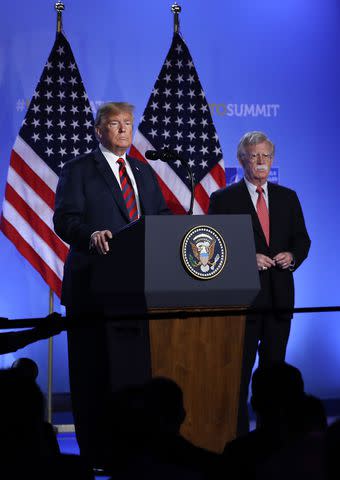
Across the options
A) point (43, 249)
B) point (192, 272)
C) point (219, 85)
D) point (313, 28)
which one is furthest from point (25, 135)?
point (192, 272)

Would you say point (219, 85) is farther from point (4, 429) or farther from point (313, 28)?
point (4, 429)

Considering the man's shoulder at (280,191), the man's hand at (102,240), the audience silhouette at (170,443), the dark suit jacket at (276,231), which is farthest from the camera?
the man's shoulder at (280,191)

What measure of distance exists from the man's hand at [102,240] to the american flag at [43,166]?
2508 mm

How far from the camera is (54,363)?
670cm

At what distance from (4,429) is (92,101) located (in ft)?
16.7

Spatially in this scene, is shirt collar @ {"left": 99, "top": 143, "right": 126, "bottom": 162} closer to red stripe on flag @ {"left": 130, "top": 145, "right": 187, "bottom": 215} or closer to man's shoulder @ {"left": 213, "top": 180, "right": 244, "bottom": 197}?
man's shoulder @ {"left": 213, "top": 180, "right": 244, "bottom": 197}

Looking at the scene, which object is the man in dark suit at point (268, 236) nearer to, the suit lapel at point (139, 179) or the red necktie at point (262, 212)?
the red necktie at point (262, 212)

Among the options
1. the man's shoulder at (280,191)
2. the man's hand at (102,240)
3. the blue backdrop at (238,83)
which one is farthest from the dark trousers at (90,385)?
the blue backdrop at (238,83)

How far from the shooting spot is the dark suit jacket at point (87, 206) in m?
4.22

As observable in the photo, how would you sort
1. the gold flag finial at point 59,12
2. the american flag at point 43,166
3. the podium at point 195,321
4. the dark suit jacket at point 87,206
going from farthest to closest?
the gold flag finial at point 59,12 → the american flag at point 43,166 → the dark suit jacket at point 87,206 → the podium at point 195,321

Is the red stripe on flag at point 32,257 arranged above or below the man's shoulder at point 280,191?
below

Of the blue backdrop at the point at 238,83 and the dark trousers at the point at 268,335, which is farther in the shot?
the blue backdrop at the point at 238,83

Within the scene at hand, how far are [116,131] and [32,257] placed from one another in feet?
6.59

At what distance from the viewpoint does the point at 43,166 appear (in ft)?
20.2
